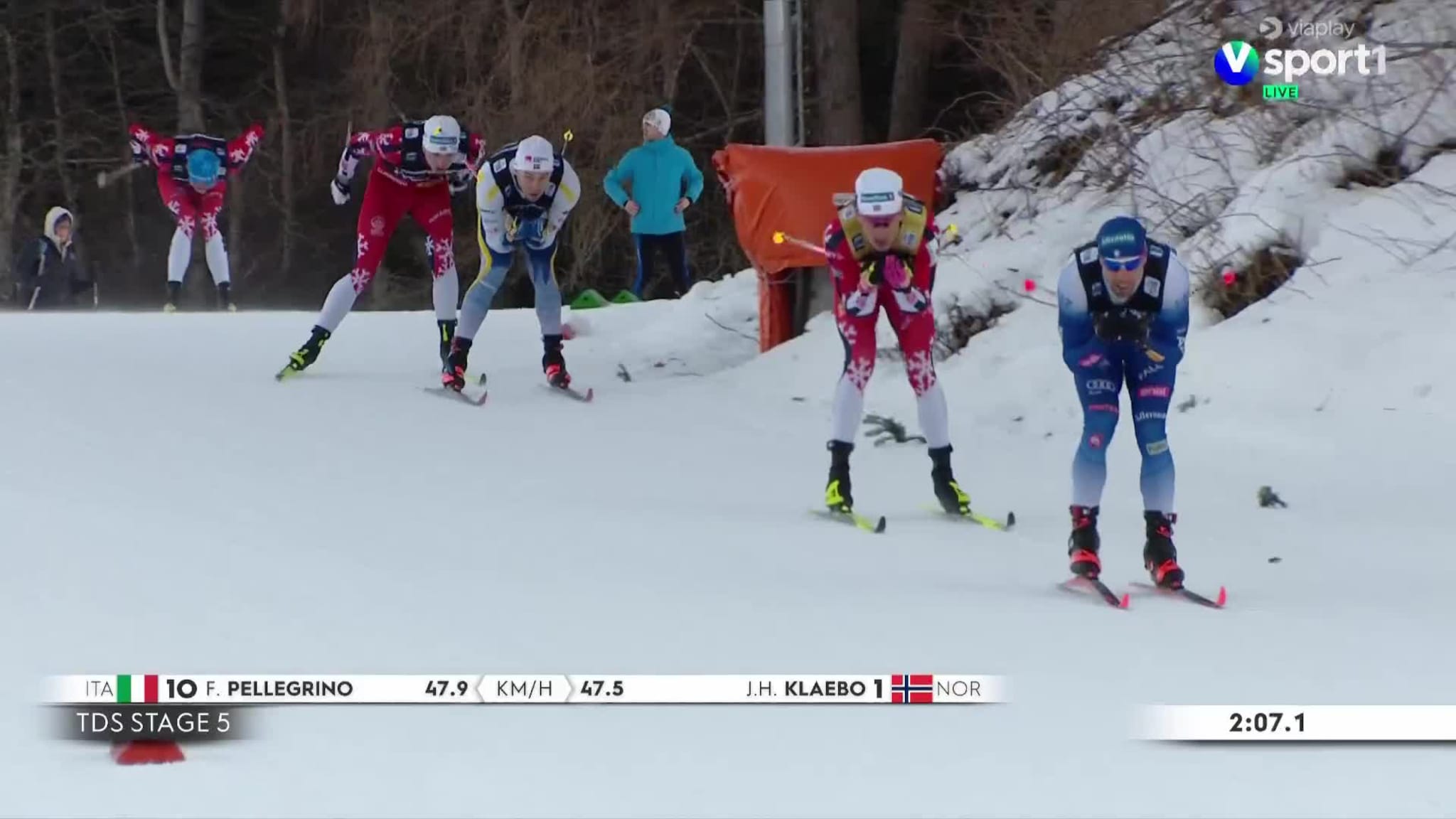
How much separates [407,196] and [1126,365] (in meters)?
7.25

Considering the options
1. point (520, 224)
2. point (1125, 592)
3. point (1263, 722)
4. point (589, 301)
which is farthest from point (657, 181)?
point (1263, 722)

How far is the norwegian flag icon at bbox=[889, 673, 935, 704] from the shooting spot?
5879mm

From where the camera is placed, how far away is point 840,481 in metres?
9.41

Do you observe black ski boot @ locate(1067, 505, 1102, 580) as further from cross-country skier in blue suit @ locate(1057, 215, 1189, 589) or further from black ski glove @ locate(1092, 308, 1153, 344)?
black ski glove @ locate(1092, 308, 1153, 344)

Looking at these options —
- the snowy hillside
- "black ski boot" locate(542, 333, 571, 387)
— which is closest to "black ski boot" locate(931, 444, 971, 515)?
the snowy hillside

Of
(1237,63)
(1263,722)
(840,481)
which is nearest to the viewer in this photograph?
(1263,722)

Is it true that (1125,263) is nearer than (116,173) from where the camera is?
Yes

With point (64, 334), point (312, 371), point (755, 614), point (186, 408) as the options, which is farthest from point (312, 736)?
point (64, 334)

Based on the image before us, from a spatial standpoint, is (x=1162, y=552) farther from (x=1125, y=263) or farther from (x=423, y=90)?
(x=423, y=90)

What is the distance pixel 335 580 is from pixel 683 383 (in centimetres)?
723

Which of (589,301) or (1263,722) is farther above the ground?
(1263,722)

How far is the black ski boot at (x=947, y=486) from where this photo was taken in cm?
948

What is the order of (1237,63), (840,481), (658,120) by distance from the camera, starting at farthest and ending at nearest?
(658,120) < (1237,63) < (840,481)

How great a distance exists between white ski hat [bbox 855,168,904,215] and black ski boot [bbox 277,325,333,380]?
551 centimetres
